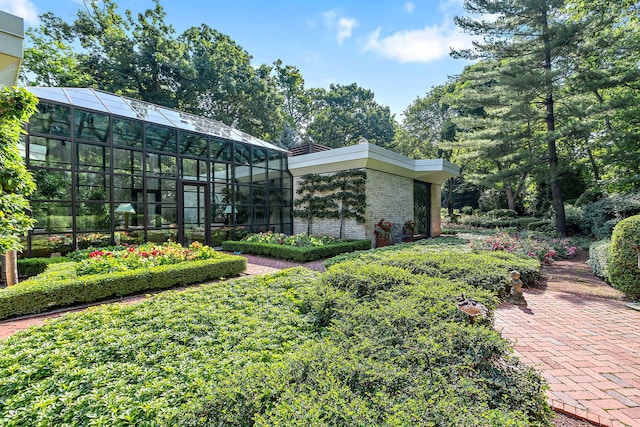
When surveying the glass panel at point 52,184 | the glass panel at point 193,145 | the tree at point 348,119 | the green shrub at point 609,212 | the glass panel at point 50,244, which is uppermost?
the tree at point 348,119

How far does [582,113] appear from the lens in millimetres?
9898

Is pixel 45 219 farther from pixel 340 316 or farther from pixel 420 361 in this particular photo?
pixel 420 361

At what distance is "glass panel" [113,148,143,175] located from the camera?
8402 millimetres

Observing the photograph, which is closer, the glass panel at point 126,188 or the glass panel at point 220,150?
the glass panel at point 126,188

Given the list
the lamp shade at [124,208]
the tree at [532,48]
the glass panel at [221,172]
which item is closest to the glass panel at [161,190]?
the lamp shade at [124,208]

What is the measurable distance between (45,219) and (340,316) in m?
8.73

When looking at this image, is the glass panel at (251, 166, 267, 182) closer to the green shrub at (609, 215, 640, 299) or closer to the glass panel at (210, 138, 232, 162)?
the glass panel at (210, 138, 232, 162)

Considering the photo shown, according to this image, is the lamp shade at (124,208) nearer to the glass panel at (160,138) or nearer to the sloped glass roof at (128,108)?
the glass panel at (160,138)

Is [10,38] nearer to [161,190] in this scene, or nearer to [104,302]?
[104,302]

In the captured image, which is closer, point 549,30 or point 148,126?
point 148,126

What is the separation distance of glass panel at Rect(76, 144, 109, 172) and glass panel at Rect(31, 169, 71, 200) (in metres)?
0.50

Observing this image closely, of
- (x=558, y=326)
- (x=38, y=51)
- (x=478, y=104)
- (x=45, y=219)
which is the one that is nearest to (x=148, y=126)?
(x=45, y=219)

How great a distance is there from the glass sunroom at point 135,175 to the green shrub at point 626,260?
34.9ft

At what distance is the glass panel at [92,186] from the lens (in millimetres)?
7699
